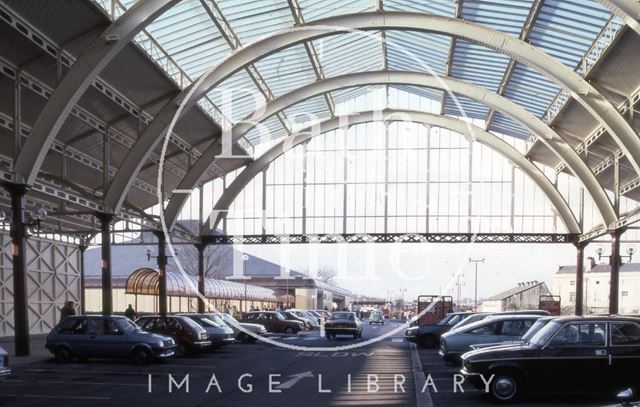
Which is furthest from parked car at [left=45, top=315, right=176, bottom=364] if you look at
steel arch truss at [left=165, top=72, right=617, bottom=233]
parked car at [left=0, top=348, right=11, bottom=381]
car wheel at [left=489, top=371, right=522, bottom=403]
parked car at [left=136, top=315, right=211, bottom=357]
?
steel arch truss at [left=165, top=72, right=617, bottom=233]

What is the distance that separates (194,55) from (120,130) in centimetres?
600

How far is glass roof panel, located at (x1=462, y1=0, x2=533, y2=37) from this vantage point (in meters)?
33.2

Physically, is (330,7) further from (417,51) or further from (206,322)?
(206,322)

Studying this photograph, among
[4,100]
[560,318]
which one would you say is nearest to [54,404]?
[560,318]

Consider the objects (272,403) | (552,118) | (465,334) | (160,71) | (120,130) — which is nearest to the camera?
(272,403)

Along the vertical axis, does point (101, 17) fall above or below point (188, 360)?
above

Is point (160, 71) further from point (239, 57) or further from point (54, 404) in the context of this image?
point (54, 404)

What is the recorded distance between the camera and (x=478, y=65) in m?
42.5

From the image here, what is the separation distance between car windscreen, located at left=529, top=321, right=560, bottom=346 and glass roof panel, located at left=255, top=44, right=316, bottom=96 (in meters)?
26.3

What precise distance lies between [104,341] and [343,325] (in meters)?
18.3

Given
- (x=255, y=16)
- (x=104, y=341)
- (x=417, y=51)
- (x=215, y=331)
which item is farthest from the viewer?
(x=417, y=51)

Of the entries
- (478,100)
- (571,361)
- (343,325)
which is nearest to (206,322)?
(343,325)

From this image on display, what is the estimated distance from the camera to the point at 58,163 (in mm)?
39656

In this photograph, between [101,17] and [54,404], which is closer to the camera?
[54,404]
